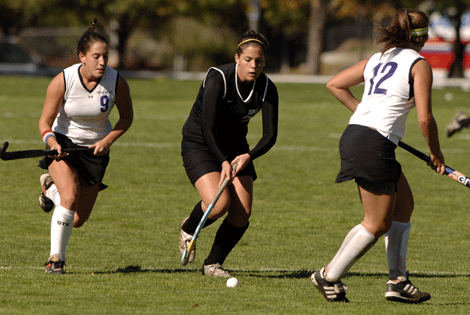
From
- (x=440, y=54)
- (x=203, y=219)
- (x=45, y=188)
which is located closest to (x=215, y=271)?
(x=203, y=219)

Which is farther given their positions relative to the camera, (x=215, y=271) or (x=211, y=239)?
(x=211, y=239)

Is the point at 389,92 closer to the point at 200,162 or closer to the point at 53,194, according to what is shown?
the point at 200,162

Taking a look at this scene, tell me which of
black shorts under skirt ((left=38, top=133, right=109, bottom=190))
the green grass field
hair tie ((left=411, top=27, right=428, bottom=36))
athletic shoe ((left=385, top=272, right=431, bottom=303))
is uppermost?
hair tie ((left=411, top=27, right=428, bottom=36))

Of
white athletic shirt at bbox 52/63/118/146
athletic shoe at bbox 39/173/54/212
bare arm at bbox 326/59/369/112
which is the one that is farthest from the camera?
athletic shoe at bbox 39/173/54/212

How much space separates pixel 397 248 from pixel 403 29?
1.62 metres

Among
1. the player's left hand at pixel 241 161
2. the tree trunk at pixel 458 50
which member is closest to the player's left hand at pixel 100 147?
the player's left hand at pixel 241 161

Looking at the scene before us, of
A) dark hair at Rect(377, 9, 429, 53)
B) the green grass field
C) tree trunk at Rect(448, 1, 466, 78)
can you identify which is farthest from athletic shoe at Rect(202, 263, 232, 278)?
tree trunk at Rect(448, 1, 466, 78)

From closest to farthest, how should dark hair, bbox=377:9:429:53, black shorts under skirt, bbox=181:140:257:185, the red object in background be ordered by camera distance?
dark hair, bbox=377:9:429:53
black shorts under skirt, bbox=181:140:257:185
the red object in background

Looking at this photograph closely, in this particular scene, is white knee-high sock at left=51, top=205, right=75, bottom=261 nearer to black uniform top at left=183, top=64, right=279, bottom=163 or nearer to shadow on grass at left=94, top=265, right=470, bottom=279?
shadow on grass at left=94, top=265, right=470, bottom=279

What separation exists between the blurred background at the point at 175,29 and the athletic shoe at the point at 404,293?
113 feet

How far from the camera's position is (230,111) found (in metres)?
6.31

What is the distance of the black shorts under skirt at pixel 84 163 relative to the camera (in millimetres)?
6617

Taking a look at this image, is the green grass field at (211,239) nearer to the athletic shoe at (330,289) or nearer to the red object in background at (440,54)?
the athletic shoe at (330,289)

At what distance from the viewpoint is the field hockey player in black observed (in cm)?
614
